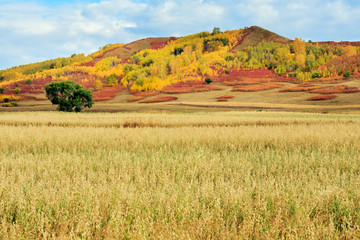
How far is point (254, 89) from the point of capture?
229ft

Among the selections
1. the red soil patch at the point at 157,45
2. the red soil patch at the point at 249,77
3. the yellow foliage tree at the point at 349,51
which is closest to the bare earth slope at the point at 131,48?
the red soil patch at the point at 157,45

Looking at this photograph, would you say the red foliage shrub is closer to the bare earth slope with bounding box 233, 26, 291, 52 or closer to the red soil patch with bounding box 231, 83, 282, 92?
the red soil patch with bounding box 231, 83, 282, 92

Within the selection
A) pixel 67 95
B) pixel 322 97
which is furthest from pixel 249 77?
pixel 67 95

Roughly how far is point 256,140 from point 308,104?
45.6 meters

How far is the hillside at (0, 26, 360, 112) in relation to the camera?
172ft

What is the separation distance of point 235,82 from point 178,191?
8159 centimetres

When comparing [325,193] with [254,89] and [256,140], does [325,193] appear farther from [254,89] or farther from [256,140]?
[254,89]

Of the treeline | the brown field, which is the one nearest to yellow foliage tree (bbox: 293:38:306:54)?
the treeline

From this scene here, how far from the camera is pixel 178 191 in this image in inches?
155

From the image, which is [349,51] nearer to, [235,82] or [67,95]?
[235,82]

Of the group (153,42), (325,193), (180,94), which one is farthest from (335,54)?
(153,42)

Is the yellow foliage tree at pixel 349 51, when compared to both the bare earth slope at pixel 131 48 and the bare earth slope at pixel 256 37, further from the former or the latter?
the bare earth slope at pixel 131 48

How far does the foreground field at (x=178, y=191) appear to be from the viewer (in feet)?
9.34

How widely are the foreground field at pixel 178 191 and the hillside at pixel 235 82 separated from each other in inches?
1467
